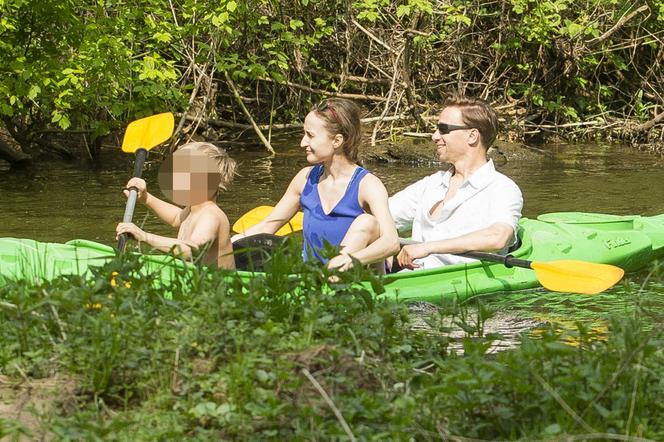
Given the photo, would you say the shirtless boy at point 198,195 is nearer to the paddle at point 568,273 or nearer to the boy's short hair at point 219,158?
the boy's short hair at point 219,158

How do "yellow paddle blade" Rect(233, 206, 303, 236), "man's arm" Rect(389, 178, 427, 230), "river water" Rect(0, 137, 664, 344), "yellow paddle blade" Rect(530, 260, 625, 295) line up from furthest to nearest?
1. "yellow paddle blade" Rect(233, 206, 303, 236)
2. "man's arm" Rect(389, 178, 427, 230)
3. "river water" Rect(0, 137, 664, 344)
4. "yellow paddle blade" Rect(530, 260, 625, 295)

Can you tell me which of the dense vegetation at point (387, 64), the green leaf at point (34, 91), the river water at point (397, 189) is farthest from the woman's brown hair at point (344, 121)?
the dense vegetation at point (387, 64)

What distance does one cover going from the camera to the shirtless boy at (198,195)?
13.9ft

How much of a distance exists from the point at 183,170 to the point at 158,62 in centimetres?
407

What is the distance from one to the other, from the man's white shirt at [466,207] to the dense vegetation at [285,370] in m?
2.00

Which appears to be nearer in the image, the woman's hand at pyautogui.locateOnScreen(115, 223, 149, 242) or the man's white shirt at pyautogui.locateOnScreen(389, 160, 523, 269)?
the woman's hand at pyautogui.locateOnScreen(115, 223, 149, 242)

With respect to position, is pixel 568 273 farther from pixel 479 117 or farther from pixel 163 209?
pixel 163 209

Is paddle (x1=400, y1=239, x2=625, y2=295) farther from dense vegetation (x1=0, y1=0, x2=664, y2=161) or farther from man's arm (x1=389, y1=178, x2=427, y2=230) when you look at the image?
dense vegetation (x1=0, y1=0, x2=664, y2=161)

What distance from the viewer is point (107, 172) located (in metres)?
9.25

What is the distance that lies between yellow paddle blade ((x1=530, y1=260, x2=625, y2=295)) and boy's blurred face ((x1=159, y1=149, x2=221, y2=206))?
57.7 inches

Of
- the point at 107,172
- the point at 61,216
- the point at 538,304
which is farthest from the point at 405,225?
the point at 107,172

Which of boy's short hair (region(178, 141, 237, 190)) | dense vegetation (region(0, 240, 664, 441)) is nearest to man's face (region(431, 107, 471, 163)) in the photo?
boy's short hair (region(178, 141, 237, 190))

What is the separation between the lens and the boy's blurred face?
422 cm

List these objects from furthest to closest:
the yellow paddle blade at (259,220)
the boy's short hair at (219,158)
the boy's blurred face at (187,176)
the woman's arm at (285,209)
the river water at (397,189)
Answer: the yellow paddle blade at (259,220) → the river water at (397,189) → the woman's arm at (285,209) → the boy's short hair at (219,158) → the boy's blurred face at (187,176)
